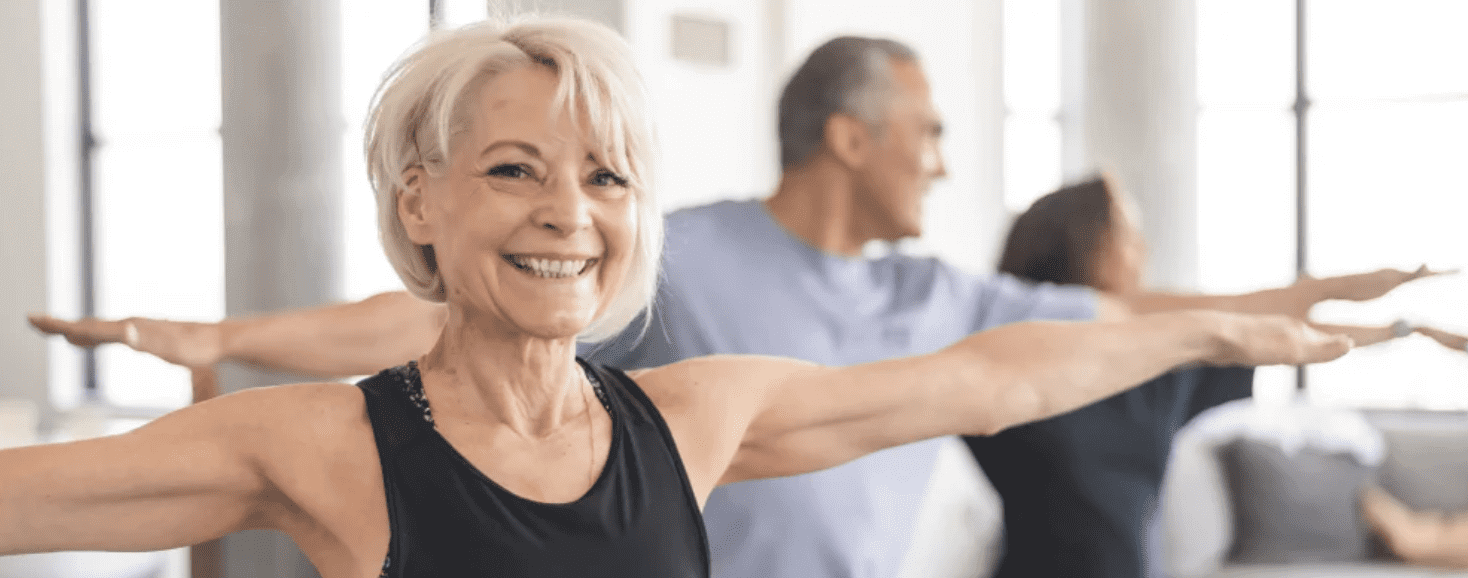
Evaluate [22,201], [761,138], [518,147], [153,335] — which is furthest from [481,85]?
[761,138]

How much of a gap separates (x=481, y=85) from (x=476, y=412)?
0.27 metres

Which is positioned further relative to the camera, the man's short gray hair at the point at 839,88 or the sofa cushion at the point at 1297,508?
the sofa cushion at the point at 1297,508

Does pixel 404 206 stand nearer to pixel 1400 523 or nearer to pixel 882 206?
pixel 882 206

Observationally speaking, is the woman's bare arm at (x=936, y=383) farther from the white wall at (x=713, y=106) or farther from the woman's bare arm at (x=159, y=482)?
the white wall at (x=713, y=106)

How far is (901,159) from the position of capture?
1.72m

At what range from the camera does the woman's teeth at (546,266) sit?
35.2 inches

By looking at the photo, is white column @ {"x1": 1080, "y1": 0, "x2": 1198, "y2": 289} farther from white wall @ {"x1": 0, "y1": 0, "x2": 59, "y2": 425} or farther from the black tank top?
the black tank top

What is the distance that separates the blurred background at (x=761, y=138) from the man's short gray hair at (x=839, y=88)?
0.39 meters

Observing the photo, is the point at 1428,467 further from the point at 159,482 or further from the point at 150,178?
the point at 159,482

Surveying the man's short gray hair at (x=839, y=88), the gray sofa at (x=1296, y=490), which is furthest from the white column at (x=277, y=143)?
the gray sofa at (x=1296, y=490)

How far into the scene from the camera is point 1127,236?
2.00m

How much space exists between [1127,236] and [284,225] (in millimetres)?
1346

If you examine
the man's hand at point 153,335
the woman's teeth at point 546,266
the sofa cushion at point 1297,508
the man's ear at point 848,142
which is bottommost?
the sofa cushion at point 1297,508

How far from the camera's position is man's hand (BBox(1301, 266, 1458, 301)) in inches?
54.9
